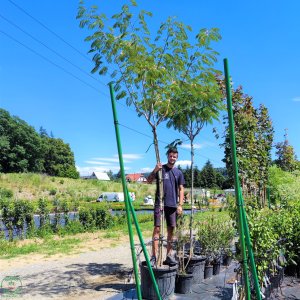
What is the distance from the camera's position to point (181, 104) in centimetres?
555

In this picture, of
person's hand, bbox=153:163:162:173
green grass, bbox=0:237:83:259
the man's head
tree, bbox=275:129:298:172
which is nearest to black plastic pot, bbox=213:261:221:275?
the man's head

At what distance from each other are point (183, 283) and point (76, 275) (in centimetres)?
242

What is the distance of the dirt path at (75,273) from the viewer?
18.2ft

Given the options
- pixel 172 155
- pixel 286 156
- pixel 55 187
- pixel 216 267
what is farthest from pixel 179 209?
pixel 55 187

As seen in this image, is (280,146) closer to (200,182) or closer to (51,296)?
(51,296)

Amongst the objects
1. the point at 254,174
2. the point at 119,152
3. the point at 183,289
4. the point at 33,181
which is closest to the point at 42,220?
the point at 254,174

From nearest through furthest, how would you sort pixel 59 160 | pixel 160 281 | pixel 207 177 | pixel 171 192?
pixel 160 281 < pixel 171 192 < pixel 59 160 < pixel 207 177

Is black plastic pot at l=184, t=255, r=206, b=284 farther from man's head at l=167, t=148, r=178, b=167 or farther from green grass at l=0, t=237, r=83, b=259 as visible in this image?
green grass at l=0, t=237, r=83, b=259

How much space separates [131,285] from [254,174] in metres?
4.74

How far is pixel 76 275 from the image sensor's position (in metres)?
6.68

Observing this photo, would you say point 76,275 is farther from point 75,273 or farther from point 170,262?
point 170,262

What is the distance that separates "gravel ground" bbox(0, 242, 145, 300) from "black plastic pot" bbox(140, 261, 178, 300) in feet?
2.76

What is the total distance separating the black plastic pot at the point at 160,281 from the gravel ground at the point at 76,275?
842 mm

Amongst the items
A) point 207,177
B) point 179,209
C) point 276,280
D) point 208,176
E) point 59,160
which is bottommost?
point 276,280
